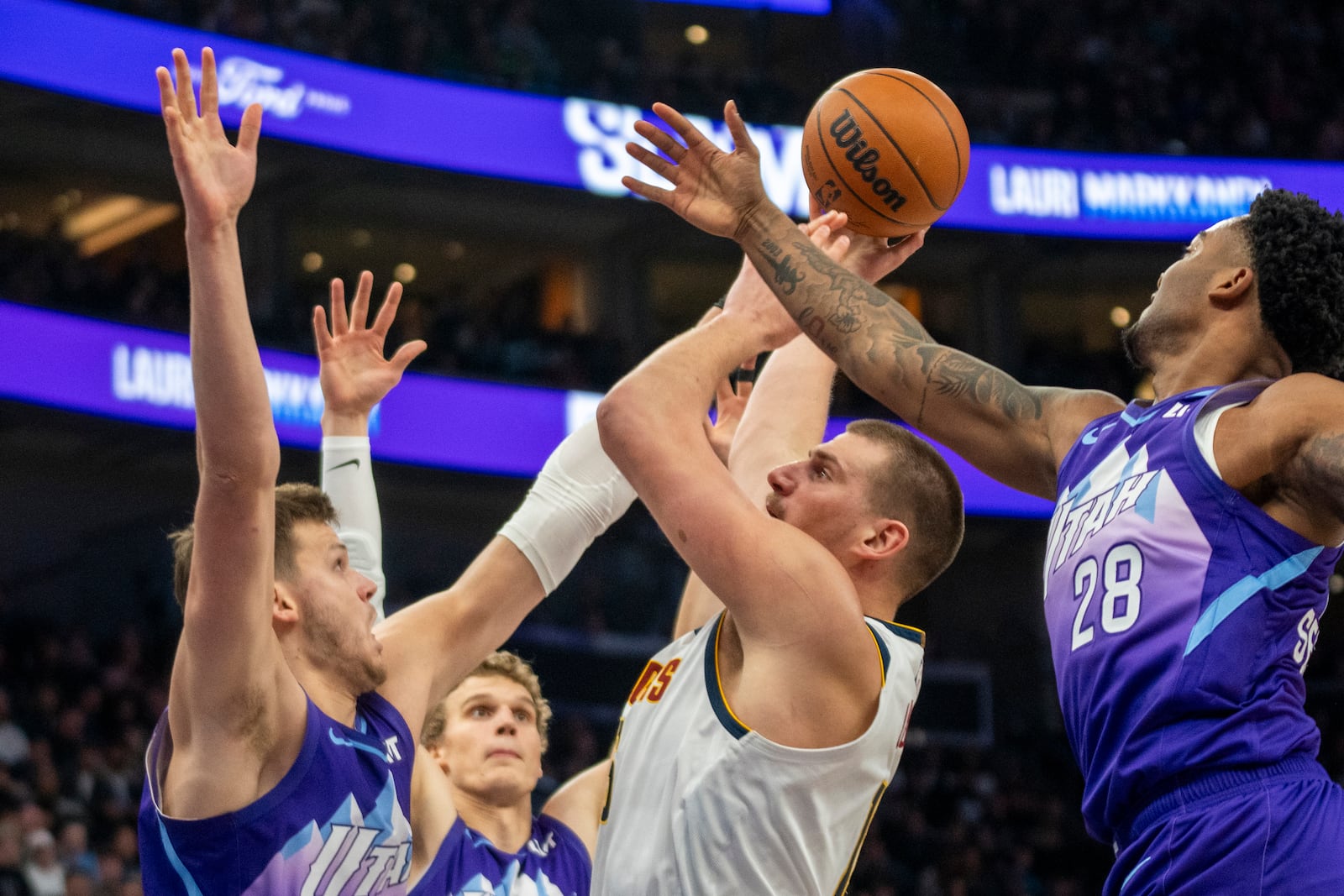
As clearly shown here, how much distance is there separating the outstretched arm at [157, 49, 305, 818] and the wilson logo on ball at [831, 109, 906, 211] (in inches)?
55.9

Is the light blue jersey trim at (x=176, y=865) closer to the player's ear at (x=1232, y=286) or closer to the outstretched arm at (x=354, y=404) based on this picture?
the outstretched arm at (x=354, y=404)

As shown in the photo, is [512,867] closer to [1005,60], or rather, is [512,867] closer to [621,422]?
[621,422]

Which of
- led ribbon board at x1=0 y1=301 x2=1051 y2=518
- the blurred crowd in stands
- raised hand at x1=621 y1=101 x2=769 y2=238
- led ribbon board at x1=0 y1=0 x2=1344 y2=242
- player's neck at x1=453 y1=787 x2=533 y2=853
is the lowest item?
player's neck at x1=453 y1=787 x2=533 y2=853

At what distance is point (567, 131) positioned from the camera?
55.1 feet

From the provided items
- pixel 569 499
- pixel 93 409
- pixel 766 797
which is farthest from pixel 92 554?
pixel 766 797

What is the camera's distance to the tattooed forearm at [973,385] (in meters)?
2.92

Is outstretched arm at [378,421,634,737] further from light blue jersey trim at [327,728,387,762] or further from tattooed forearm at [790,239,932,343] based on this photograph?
tattooed forearm at [790,239,932,343]

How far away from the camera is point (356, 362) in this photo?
368cm

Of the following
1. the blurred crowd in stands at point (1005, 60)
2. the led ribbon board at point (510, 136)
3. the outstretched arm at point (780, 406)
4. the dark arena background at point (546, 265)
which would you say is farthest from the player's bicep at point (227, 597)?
the blurred crowd in stands at point (1005, 60)

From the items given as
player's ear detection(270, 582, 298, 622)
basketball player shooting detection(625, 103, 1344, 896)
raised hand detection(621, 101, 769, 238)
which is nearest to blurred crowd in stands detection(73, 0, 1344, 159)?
raised hand detection(621, 101, 769, 238)

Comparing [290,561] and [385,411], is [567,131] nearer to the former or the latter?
[385,411]

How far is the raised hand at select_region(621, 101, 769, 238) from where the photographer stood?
2.87 metres

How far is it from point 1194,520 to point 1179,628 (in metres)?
0.19

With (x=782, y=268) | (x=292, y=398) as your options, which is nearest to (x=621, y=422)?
(x=782, y=268)
